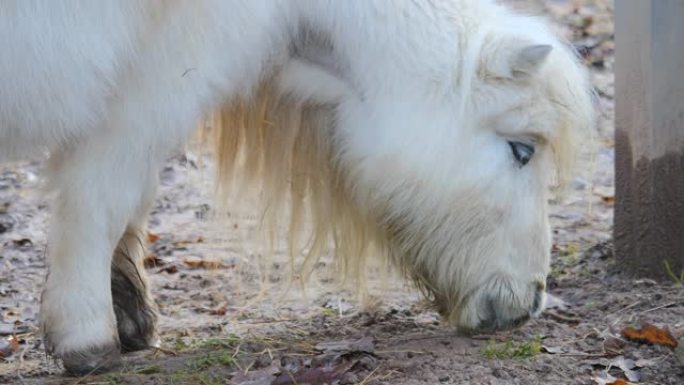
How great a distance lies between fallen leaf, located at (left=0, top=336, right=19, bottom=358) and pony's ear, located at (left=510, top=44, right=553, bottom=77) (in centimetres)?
206

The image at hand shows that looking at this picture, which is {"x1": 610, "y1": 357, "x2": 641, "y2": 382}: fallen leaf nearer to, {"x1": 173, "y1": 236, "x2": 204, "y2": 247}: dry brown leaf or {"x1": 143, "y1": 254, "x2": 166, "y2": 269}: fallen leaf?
{"x1": 143, "y1": 254, "x2": 166, "y2": 269}: fallen leaf

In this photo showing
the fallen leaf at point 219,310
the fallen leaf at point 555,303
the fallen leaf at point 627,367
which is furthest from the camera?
the fallen leaf at point 219,310

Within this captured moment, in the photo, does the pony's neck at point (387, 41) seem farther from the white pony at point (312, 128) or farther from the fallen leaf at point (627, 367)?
the fallen leaf at point (627, 367)

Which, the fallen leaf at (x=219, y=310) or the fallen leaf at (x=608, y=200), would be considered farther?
the fallen leaf at (x=608, y=200)

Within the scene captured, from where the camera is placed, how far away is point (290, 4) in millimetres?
4598

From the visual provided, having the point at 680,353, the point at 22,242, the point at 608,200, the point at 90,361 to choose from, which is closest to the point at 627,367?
the point at 680,353

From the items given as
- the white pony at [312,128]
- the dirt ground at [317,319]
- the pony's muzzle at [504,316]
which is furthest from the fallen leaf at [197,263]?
the pony's muzzle at [504,316]

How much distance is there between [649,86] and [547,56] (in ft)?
2.20

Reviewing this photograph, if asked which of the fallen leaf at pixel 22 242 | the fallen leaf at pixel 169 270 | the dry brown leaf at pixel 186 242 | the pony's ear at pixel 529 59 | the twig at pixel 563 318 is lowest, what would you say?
the twig at pixel 563 318

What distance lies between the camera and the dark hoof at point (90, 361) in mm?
4500

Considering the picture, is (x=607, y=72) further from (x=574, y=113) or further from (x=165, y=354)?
(x=165, y=354)

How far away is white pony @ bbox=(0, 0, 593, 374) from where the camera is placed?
4.25 metres

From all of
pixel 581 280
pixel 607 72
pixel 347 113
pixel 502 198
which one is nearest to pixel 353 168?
pixel 347 113

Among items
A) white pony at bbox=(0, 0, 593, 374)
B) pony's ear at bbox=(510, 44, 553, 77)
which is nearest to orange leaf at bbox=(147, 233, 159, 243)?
white pony at bbox=(0, 0, 593, 374)
